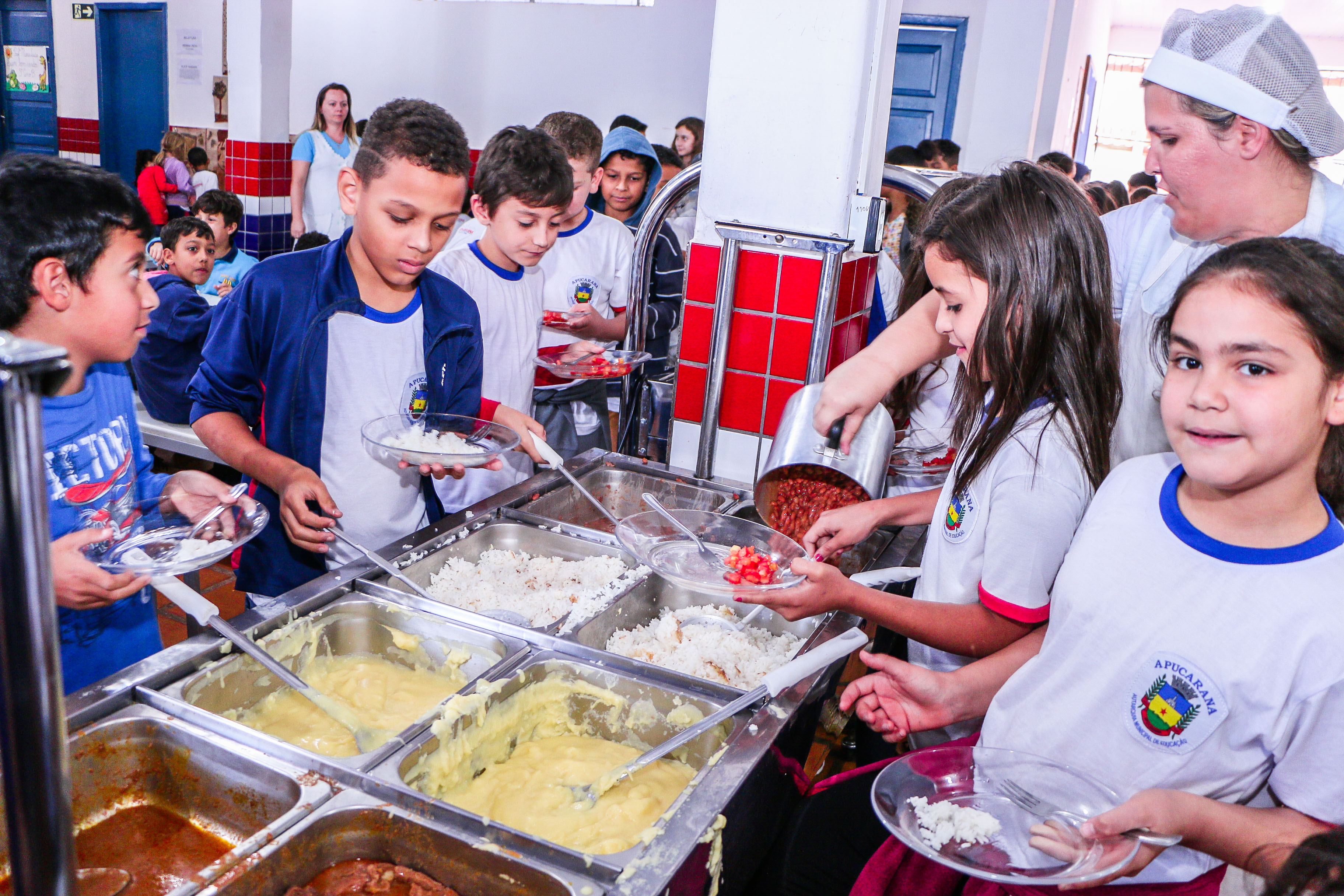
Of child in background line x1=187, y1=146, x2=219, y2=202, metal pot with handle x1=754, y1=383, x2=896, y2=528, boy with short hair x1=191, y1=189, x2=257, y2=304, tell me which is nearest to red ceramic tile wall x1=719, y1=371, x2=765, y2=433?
metal pot with handle x1=754, y1=383, x2=896, y2=528

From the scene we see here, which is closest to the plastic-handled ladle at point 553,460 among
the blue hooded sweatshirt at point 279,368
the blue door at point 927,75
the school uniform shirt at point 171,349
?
the blue hooded sweatshirt at point 279,368

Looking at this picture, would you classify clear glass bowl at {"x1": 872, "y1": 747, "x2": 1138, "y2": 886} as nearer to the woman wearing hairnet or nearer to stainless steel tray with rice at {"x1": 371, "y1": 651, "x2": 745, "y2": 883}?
stainless steel tray with rice at {"x1": 371, "y1": 651, "x2": 745, "y2": 883}

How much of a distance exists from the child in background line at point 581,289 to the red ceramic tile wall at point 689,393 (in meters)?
0.50

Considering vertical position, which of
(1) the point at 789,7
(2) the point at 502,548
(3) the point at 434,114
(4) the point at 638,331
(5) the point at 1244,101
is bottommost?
(2) the point at 502,548

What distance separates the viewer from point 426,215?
5.65ft

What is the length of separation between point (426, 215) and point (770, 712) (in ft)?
3.51

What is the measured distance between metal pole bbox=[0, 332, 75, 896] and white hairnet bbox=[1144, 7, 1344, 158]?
5.70 ft

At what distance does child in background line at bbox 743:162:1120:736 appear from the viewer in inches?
51.3

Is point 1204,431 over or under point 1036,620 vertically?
over

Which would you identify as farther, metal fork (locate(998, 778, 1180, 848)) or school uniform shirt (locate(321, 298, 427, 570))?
school uniform shirt (locate(321, 298, 427, 570))

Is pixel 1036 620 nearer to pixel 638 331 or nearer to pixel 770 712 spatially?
pixel 770 712

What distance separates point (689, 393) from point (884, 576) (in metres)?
0.94

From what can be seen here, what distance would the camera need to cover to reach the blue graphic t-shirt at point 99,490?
1.41m

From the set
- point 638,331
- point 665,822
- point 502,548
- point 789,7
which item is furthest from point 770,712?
point 789,7
